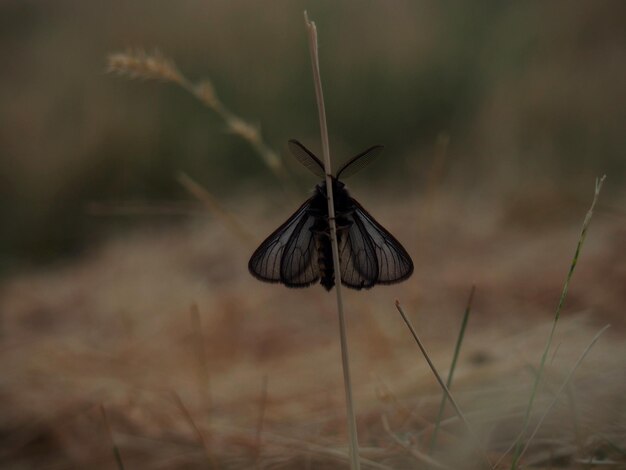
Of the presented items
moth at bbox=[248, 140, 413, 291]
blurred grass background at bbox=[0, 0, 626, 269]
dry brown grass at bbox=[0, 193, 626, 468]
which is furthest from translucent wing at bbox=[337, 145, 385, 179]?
blurred grass background at bbox=[0, 0, 626, 269]

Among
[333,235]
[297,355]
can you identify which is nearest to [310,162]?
[333,235]

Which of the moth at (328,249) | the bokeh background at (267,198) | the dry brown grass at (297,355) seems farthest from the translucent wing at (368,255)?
the bokeh background at (267,198)

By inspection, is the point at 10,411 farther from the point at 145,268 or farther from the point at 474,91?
the point at 474,91

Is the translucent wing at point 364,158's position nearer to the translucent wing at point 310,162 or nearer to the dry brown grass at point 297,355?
the translucent wing at point 310,162

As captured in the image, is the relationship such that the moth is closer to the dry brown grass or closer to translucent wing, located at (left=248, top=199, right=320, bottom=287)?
translucent wing, located at (left=248, top=199, right=320, bottom=287)

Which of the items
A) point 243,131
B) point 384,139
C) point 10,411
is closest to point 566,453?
point 243,131

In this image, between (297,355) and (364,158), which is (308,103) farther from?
(364,158)

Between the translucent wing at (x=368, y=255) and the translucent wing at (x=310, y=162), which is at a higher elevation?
the translucent wing at (x=310, y=162)
